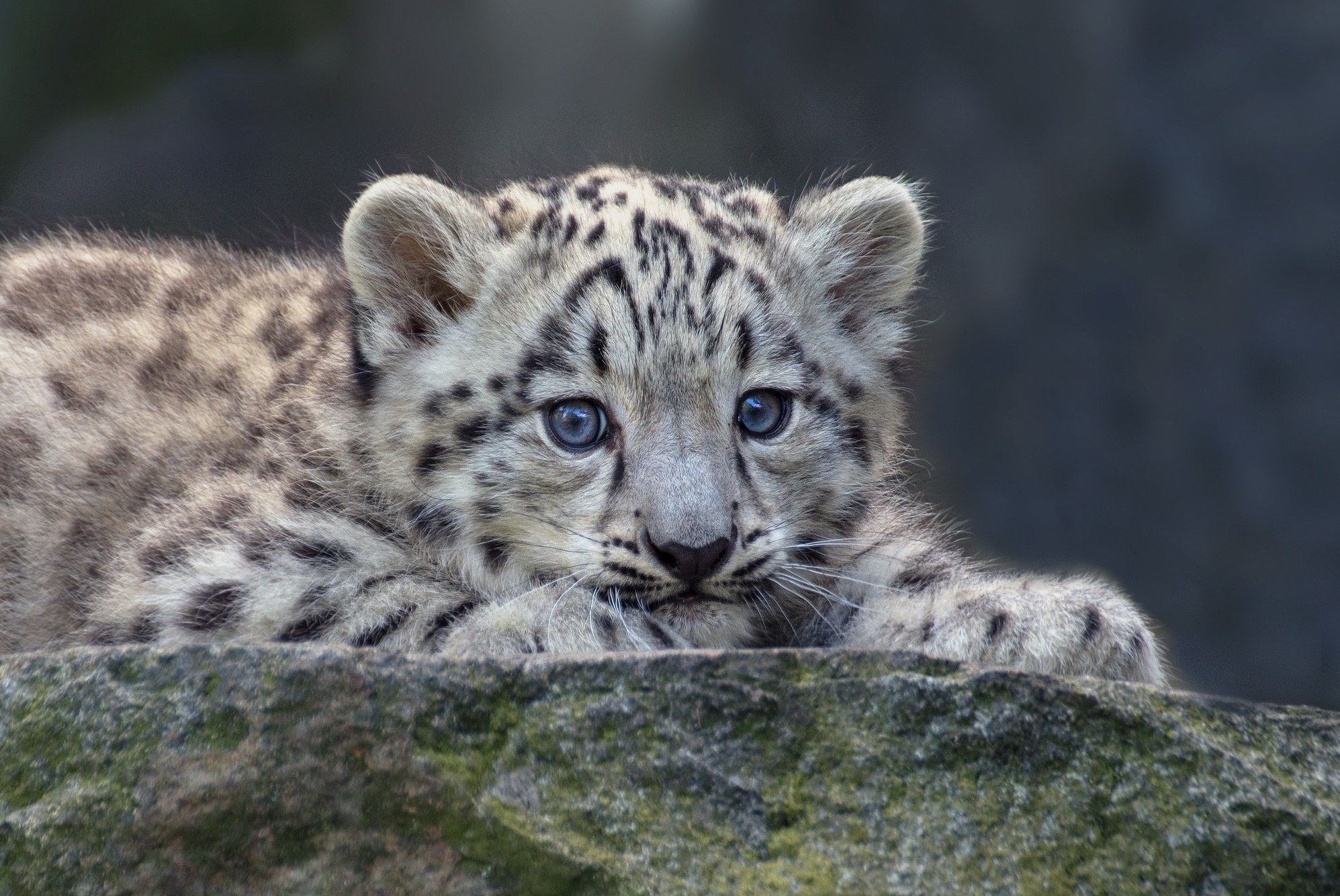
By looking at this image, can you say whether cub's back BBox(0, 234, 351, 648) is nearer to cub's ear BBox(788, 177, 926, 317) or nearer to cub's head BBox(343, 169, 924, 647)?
cub's head BBox(343, 169, 924, 647)

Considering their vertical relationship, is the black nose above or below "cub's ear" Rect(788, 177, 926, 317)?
below

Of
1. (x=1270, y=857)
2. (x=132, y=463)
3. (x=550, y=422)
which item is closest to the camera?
(x=1270, y=857)

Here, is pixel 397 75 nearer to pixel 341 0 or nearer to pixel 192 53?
pixel 341 0

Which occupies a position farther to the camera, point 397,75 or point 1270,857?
point 397,75

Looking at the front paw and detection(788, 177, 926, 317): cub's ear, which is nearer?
the front paw

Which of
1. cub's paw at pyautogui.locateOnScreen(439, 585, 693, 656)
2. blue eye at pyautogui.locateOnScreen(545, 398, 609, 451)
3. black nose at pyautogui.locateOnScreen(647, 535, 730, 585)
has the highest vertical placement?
blue eye at pyautogui.locateOnScreen(545, 398, 609, 451)

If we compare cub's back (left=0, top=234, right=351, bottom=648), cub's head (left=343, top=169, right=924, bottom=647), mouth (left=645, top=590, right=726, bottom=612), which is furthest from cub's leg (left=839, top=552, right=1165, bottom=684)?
cub's back (left=0, top=234, right=351, bottom=648)

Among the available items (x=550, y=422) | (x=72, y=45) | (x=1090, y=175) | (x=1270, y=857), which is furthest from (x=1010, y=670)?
(x=72, y=45)

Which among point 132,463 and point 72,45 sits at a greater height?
point 72,45

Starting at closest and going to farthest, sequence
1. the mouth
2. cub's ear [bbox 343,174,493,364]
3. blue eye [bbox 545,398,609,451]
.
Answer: the mouth, blue eye [bbox 545,398,609,451], cub's ear [bbox 343,174,493,364]
